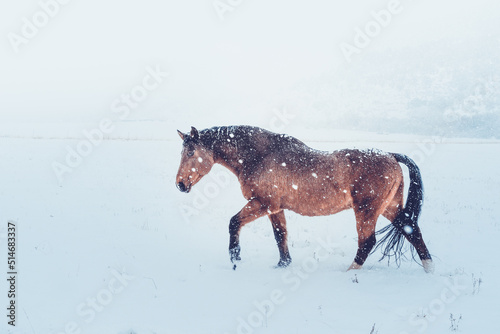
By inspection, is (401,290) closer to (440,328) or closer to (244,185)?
(440,328)

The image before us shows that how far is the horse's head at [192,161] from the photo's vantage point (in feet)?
20.5

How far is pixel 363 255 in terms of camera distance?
20.0 feet

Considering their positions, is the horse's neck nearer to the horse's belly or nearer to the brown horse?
the brown horse

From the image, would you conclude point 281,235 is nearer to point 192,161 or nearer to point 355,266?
point 355,266

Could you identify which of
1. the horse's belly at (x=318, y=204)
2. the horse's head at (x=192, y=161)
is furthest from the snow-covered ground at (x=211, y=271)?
the horse's head at (x=192, y=161)

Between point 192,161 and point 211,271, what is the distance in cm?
179

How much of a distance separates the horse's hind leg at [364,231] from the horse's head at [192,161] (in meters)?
2.57

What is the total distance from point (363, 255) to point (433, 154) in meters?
21.3

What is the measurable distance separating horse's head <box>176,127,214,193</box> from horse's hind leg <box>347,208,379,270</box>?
2.57 m

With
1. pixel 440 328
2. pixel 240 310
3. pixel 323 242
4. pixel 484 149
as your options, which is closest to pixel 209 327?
pixel 240 310

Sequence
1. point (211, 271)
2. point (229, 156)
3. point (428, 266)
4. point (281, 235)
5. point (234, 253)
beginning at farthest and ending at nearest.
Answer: point (281, 235) → point (229, 156) → point (234, 253) → point (211, 271) → point (428, 266)

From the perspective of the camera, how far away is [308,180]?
6.10 meters

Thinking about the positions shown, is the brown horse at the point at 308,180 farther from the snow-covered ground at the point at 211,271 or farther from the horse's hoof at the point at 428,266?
the snow-covered ground at the point at 211,271

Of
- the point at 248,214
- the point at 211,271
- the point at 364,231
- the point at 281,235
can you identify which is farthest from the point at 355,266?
the point at 211,271
